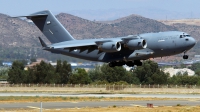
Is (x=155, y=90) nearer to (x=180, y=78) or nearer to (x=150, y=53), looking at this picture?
(x=150, y=53)

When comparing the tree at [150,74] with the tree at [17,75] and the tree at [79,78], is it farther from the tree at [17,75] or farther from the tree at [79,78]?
the tree at [17,75]

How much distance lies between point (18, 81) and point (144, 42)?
5728 cm

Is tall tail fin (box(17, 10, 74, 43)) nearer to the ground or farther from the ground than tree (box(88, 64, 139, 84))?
farther from the ground

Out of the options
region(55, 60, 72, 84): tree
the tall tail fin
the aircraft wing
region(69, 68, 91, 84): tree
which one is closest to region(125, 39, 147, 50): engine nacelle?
the aircraft wing

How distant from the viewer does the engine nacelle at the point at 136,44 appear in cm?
6133

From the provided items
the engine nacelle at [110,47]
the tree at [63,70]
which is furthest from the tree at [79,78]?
the engine nacelle at [110,47]

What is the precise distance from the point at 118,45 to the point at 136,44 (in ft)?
8.05

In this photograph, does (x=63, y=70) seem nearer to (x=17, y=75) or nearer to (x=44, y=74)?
(x=44, y=74)

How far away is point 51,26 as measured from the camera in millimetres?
69000

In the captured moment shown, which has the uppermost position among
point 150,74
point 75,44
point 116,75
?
point 75,44

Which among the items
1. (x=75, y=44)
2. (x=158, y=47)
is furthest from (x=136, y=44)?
(x=75, y=44)

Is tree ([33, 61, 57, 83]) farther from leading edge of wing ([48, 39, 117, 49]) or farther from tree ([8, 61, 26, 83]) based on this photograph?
leading edge of wing ([48, 39, 117, 49])

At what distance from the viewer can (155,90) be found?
81312mm

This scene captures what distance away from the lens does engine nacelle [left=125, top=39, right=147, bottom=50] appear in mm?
61334
